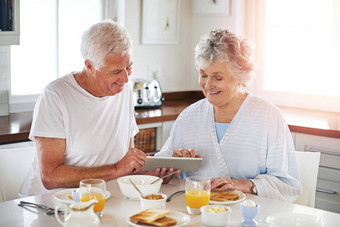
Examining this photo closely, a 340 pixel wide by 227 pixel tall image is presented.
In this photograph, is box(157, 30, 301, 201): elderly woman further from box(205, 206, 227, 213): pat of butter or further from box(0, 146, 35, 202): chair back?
box(0, 146, 35, 202): chair back

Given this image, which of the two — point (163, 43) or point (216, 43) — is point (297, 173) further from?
point (163, 43)

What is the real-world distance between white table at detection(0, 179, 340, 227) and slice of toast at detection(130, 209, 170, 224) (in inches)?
2.1

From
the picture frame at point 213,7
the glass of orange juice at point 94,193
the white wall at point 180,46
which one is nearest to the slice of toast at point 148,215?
the glass of orange juice at point 94,193

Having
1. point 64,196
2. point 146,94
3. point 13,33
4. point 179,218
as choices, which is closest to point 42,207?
point 64,196

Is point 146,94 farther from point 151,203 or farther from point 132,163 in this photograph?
point 151,203

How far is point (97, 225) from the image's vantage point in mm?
1646

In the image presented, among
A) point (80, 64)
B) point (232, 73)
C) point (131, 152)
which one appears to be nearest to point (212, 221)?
point (131, 152)

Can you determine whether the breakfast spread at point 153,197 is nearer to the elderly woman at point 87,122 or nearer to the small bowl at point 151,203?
the small bowl at point 151,203

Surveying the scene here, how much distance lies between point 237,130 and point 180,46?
201cm

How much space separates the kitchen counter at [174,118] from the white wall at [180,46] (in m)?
0.25

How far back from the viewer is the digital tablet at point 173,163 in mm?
2211

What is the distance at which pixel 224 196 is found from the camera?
6.70ft

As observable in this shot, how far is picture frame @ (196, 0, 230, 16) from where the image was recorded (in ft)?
13.4

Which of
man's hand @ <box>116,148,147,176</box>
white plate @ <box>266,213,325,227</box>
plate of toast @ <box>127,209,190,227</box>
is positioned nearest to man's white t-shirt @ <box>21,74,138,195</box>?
man's hand @ <box>116,148,147,176</box>
